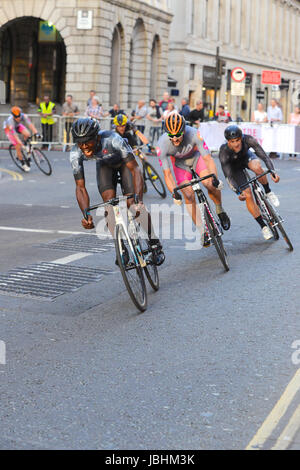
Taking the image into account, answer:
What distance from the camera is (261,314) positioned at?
781cm

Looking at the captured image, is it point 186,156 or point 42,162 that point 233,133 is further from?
point 42,162

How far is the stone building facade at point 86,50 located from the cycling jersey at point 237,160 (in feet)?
87.1

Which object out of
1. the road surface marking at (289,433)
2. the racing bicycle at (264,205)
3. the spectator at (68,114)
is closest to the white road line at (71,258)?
the racing bicycle at (264,205)

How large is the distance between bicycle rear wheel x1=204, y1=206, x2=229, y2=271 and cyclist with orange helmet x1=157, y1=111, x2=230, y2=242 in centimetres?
35

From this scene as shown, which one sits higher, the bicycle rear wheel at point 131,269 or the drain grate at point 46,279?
the bicycle rear wheel at point 131,269

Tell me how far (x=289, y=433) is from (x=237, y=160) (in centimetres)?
734

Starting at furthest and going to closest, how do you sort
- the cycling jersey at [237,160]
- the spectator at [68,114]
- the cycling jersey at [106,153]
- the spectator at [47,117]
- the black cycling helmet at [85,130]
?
the spectator at [68,114] → the spectator at [47,117] → the cycling jersey at [237,160] → the cycling jersey at [106,153] → the black cycling helmet at [85,130]

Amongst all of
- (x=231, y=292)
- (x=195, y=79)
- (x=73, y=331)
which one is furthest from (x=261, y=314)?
(x=195, y=79)

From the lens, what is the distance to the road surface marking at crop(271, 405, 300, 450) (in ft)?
15.4

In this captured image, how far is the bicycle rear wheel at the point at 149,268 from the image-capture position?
337 inches

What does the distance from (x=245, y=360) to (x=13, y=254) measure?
5.15 m

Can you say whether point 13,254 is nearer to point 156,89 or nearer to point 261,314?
point 261,314

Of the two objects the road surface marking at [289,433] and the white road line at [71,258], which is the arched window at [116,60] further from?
the road surface marking at [289,433]

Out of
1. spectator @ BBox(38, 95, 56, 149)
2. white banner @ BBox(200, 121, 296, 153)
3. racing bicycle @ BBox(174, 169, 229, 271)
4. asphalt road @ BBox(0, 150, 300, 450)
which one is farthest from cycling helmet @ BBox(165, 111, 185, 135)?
spectator @ BBox(38, 95, 56, 149)
